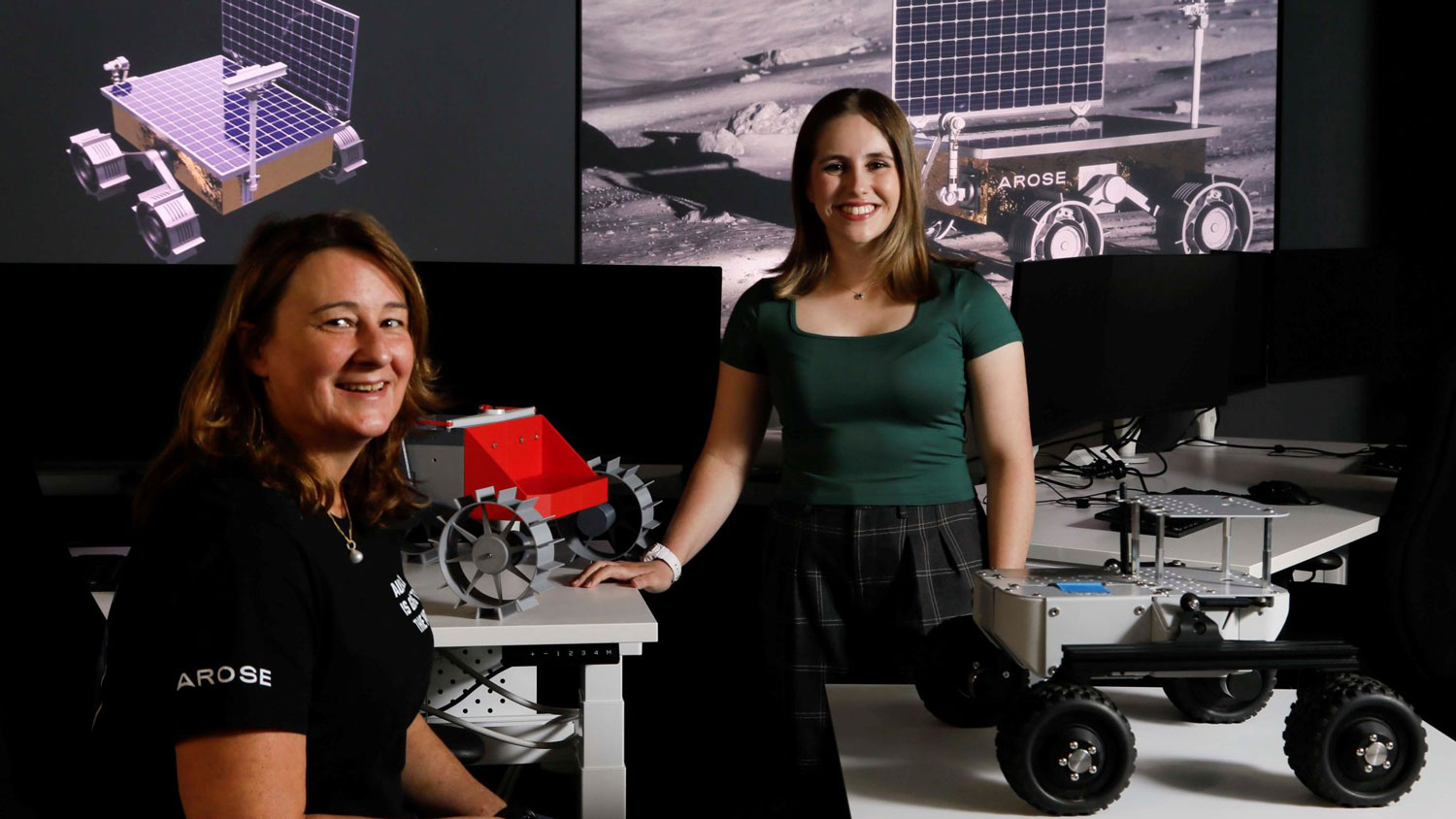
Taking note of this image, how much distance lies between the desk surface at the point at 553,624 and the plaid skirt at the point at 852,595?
0.21m

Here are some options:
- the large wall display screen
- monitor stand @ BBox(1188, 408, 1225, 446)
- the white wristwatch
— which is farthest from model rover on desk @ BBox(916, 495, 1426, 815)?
the large wall display screen

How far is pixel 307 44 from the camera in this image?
3.73 metres

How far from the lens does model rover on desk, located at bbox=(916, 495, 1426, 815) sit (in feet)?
3.76

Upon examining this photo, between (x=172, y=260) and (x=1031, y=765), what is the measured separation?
3.26m

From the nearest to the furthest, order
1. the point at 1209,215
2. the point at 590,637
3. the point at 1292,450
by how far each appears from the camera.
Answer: the point at 590,637
the point at 1292,450
the point at 1209,215

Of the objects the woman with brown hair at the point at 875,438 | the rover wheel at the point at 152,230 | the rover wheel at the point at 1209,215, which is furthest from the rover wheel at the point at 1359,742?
the rover wheel at the point at 152,230

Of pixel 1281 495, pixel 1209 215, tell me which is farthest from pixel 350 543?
pixel 1209 215

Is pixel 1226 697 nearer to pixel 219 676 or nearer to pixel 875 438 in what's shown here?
pixel 875 438

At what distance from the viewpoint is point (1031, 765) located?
114 centimetres

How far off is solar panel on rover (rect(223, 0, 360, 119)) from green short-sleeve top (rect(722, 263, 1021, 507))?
2.31m

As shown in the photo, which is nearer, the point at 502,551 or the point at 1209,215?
the point at 502,551

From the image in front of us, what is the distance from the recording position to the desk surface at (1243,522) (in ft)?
7.45

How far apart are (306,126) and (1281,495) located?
2.72 m

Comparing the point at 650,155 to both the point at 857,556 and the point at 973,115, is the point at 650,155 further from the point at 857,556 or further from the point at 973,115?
the point at 857,556
